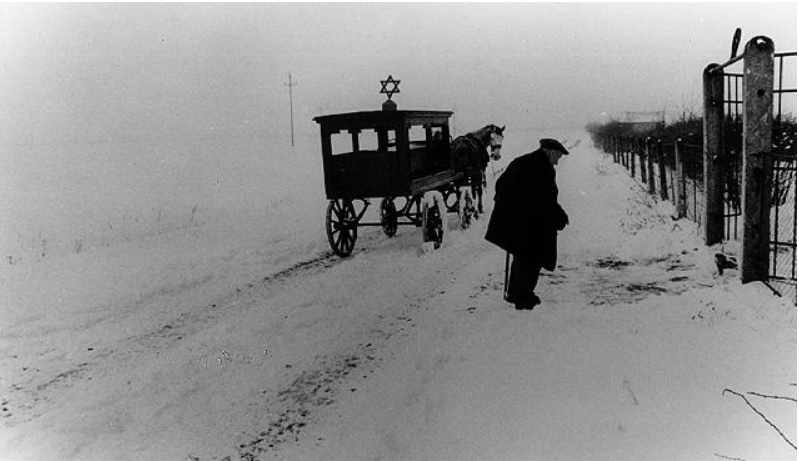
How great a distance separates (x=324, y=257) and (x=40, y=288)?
3783 millimetres

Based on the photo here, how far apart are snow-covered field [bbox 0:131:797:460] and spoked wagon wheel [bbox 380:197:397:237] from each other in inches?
40.6

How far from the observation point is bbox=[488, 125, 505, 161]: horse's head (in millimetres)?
14250

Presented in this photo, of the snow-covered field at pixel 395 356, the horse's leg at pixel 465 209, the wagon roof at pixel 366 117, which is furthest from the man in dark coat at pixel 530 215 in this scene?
the horse's leg at pixel 465 209

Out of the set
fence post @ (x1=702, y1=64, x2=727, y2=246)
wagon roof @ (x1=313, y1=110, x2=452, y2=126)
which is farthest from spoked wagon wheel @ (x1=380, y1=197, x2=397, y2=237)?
fence post @ (x1=702, y1=64, x2=727, y2=246)

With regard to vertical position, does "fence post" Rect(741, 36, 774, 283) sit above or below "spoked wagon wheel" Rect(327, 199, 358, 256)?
above

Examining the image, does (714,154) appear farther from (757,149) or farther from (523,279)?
(523,279)

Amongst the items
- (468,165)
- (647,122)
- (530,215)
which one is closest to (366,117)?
(530,215)

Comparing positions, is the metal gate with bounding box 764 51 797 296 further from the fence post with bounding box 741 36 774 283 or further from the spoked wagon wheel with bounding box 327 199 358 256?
the spoked wagon wheel with bounding box 327 199 358 256

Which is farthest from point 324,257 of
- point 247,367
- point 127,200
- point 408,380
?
point 127,200

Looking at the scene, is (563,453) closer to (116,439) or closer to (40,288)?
(116,439)

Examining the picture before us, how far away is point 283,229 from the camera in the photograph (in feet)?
39.2

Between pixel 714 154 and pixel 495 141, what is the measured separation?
700cm

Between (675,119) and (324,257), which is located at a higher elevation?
(675,119)

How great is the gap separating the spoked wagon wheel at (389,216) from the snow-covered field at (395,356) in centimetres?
103
